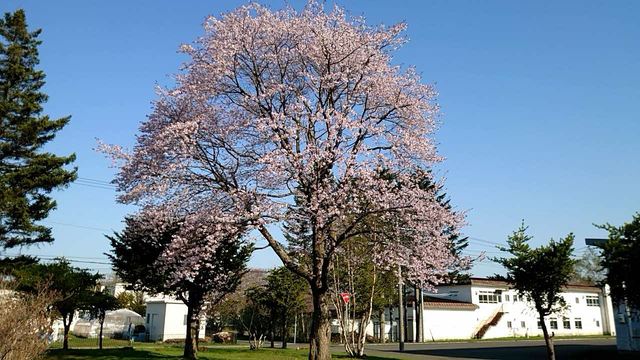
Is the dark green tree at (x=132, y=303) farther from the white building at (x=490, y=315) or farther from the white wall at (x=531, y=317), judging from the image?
the white wall at (x=531, y=317)

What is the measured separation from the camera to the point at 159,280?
2448cm

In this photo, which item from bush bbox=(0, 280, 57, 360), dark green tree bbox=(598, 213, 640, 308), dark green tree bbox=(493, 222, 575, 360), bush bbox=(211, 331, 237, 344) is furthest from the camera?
bush bbox=(211, 331, 237, 344)

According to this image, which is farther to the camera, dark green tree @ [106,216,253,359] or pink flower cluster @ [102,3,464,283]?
dark green tree @ [106,216,253,359]

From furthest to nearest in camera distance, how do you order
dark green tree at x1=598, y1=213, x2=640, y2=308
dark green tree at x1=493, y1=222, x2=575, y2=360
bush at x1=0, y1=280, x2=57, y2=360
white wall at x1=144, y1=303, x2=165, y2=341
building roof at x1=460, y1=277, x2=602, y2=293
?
building roof at x1=460, y1=277, x2=602, y2=293
white wall at x1=144, y1=303, x2=165, y2=341
dark green tree at x1=493, y1=222, x2=575, y2=360
dark green tree at x1=598, y1=213, x2=640, y2=308
bush at x1=0, y1=280, x2=57, y2=360

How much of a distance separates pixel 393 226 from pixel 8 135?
937 inches

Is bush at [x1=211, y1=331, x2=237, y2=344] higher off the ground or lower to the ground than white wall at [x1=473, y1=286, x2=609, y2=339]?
lower

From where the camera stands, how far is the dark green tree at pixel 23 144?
27781 mm

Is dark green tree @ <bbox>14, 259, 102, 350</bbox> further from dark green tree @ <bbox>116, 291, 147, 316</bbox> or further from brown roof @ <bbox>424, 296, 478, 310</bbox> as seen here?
dark green tree @ <bbox>116, 291, 147, 316</bbox>

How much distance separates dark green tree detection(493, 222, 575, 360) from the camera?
20062 mm

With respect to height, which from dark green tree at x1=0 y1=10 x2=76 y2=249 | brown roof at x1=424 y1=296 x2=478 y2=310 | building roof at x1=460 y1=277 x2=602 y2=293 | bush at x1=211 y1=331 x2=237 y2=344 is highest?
dark green tree at x1=0 y1=10 x2=76 y2=249

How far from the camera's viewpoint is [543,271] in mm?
20156

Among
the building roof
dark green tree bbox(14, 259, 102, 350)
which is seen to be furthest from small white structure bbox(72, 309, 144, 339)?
the building roof

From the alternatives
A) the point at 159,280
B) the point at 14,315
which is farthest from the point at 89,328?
the point at 14,315

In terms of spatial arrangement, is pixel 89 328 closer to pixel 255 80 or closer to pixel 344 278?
pixel 344 278
